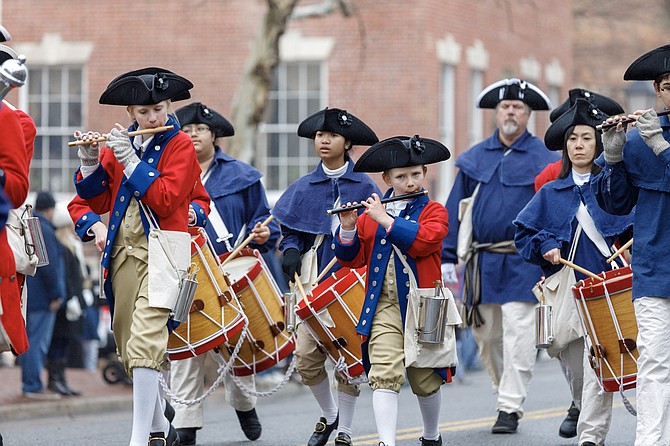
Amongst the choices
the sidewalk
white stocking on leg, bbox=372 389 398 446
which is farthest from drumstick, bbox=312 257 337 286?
the sidewalk

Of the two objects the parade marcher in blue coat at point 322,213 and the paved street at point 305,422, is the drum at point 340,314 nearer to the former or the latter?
the parade marcher in blue coat at point 322,213

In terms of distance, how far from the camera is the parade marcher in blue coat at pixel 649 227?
7461 millimetres

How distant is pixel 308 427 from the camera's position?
36.6 feet

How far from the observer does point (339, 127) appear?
9.32 metres

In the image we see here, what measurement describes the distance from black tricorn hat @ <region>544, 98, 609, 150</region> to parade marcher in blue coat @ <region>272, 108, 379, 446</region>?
3.91 ft

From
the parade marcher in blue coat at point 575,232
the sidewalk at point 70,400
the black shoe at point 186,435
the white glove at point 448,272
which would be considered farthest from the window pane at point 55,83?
the parade marcher in blue coat at point 575,232

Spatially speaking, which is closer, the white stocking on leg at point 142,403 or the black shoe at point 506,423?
the white stocking on leg at point 142,403

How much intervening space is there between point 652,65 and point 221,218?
3.65 m

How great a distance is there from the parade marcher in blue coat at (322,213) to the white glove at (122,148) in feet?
5.47

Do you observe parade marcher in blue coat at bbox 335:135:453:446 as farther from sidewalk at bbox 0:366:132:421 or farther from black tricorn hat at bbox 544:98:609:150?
sidewalk at bbox 0:366:132:421

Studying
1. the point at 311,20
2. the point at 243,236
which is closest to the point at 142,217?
the point at 243,236

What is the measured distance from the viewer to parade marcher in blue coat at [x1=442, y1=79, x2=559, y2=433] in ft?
34.9

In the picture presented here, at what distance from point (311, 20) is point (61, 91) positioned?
13.6ft

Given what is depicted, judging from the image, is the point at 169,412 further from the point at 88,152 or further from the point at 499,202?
the point at 499,202
